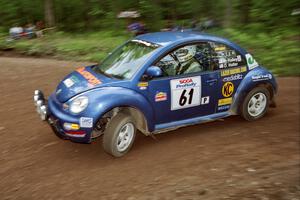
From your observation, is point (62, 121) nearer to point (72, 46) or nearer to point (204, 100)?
point (204, 100)

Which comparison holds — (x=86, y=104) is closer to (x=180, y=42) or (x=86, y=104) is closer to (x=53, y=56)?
(x=180, y=42)

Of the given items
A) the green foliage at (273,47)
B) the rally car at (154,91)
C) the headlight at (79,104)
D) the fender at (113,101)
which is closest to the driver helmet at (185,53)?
the rally car at (154,91)

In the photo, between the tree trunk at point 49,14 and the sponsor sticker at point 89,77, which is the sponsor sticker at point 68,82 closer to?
the sponsor sticker at point 89,77

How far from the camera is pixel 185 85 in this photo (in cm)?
591

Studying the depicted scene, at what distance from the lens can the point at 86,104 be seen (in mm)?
5301

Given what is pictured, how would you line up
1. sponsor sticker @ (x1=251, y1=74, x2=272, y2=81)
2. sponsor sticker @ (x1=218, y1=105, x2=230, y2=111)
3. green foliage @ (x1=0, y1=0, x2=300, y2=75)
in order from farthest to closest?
1. green foliage @ (x1=0, y1=0, x2=300, y2=75)
2. sponsor sticker @ (x1=251, y1=74, x2=272, y2=81)
3. sponsor sticker @ (x1=218, y1=105, x2=230, y2=111)

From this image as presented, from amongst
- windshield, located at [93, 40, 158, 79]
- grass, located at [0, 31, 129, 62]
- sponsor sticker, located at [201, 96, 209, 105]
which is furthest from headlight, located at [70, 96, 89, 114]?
grass, located at [0, 31, 129, 62]

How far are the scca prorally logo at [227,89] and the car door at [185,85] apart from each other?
0.60ft

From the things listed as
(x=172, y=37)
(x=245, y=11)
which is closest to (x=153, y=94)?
(x=172, y=37)

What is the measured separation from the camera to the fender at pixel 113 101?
525 cm

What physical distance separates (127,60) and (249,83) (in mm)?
2038

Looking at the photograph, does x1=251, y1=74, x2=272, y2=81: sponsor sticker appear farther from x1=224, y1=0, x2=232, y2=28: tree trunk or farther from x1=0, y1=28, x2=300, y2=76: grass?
x1=224, y1=0, x2=232, y2=28: tree trunk

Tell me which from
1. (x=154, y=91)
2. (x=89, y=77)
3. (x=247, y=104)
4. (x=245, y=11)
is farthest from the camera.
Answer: (x=245, y=11)

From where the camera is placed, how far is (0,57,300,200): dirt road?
15.6ft
